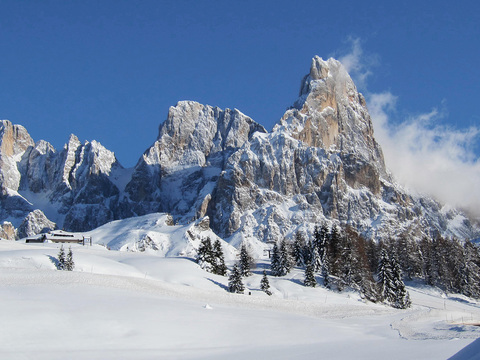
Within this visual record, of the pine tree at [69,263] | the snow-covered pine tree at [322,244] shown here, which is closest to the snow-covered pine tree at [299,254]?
the snow-covered pine tree at [322,244]

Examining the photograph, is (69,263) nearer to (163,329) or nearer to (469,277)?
(163,329)

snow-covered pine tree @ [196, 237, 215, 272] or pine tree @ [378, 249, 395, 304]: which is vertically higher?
snow-covered pine tree @ [196, 237, 215, 272]

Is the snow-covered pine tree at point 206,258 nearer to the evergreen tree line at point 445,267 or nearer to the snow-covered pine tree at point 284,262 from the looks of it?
the snow-covered pine tree at point 284,262

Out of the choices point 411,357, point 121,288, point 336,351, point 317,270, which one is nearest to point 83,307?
point 121,288

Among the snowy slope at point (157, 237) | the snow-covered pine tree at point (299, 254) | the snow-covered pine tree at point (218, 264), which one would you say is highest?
the snowy slope at point (157, 237)

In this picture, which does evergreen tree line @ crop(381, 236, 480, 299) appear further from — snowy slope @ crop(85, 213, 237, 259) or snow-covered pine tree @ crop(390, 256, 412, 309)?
snowy slope @ crop(85, 213, 237, 259)

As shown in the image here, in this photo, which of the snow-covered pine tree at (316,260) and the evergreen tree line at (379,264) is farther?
the snow-covered pine tree at (316,260)

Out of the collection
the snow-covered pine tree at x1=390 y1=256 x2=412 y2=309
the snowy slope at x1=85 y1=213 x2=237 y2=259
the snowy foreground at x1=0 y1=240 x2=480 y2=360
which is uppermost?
the snowy slope at x1=85 y1=213 x2=237 y2=259

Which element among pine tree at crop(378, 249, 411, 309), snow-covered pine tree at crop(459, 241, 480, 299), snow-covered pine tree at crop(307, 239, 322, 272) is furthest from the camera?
snow-covered pine tree at crop(459, 241, 480, 299)

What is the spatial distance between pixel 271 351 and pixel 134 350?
520 cm

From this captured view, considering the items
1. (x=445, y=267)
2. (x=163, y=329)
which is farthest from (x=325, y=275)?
(x=163, y=329)

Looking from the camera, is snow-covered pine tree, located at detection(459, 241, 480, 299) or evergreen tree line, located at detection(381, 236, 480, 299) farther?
evergreen tree line, located at detection(381, 236, 480, 299)

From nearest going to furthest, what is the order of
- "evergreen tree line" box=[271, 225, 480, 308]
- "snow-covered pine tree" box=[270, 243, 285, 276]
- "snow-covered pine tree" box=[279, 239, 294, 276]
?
"evergreen tree line" box=[271, 225, 480, 308], "snow-covered pine tree" box=[279, 239, 294, 276], "snow-covered pine tree" box=[270, 243, 285, 276]

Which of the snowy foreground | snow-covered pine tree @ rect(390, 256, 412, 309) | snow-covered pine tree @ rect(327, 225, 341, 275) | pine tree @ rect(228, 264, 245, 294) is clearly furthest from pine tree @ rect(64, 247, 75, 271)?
snow-covered pine tree @ rect(390, 256, 412, 309)
